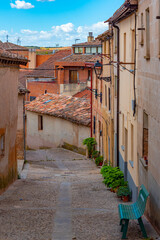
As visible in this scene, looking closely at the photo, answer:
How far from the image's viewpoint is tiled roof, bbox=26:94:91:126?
99.2ft

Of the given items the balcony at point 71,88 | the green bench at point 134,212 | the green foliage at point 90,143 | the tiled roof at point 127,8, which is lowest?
the green foliage at point 90,143

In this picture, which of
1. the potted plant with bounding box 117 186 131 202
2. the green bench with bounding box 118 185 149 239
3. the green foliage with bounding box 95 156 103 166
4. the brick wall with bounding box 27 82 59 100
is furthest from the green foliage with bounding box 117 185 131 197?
the brick wall with bounding box 27 82 59 100

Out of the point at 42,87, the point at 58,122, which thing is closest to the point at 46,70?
the point at 42,87

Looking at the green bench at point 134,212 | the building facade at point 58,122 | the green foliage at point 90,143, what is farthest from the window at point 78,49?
the green bench at point 134,212

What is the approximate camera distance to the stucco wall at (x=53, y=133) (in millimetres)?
30653

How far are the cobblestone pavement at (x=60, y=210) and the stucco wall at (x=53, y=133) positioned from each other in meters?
9.92

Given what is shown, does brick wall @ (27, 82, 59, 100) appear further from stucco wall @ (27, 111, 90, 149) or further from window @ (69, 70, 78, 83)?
stucco wall @ (27, 111, 90, 149)

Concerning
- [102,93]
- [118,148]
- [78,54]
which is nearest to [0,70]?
[118,148]

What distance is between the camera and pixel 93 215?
11328mm

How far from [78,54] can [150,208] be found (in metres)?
43.9

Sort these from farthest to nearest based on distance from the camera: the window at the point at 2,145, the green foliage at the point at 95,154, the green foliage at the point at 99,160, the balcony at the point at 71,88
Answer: the balcony at the point at 71,88
the green foliage at the point at 95,154
the green foliage at the point at 99,160
the window at the point at 2,145

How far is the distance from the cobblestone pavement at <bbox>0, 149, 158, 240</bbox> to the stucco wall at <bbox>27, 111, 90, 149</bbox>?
992cm

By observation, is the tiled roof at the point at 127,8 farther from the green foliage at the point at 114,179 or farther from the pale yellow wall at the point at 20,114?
the pale yellow wall at the point at 20,114

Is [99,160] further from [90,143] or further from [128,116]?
[128,116]
